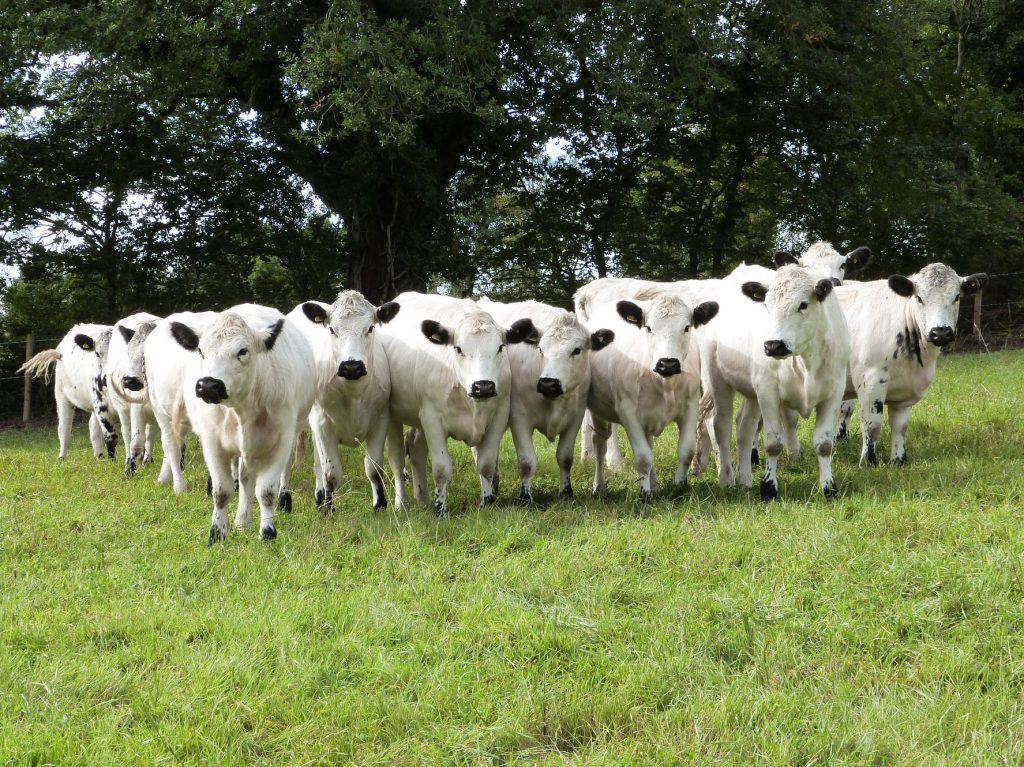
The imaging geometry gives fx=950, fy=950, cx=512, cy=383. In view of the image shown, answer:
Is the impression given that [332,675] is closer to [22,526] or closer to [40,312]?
[22,526]

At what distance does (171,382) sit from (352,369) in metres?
2.05

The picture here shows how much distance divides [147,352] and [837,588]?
7401mm

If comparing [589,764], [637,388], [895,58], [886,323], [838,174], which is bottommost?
[589,764]

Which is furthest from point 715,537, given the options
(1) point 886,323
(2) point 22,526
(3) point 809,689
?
(2) point 22,526

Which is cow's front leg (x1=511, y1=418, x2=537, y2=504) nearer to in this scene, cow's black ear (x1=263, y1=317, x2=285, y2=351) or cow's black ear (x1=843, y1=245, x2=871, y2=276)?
cow's black ear (x1=263, y1=317, x2=285, y2=351)

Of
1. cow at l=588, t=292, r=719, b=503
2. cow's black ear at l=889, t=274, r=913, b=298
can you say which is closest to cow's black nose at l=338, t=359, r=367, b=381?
cow at l=588, t=292, r=719, b=503

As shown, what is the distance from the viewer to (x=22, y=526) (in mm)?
8195

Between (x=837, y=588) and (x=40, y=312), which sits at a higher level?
(x=40, y=312)

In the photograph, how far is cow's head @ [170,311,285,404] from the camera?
715 cm

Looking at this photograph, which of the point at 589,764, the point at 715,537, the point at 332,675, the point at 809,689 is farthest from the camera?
the point at 715,537

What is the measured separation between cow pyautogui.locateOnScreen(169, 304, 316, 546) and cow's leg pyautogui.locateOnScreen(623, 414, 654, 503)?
122 inches

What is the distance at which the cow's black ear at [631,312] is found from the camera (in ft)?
30.3

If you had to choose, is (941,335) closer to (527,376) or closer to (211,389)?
(527,376)

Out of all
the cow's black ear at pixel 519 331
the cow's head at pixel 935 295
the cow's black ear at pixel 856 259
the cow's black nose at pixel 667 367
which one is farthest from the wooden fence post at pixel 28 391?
the cow's head at pixel 935 295
